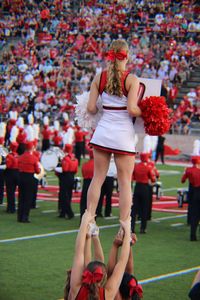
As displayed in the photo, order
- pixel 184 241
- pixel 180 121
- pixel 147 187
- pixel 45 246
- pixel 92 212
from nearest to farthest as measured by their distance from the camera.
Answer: pixel 92 212 → pixel 45 246 → pixel 184 241 → pixel 147 187 → pixel 180 121

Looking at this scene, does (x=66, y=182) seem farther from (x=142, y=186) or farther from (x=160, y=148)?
(x=160, y=148)

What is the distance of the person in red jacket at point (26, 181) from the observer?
12164 mm

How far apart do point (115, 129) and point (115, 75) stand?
39cm

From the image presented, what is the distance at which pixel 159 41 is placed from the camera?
89.9 feet

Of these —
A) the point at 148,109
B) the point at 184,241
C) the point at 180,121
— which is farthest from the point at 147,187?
the point at 180,121

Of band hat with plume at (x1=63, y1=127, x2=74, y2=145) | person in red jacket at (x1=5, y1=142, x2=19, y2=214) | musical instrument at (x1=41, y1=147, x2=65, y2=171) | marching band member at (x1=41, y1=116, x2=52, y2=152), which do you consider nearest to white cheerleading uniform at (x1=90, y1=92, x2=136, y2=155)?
person in red jacket at (x1=5, y1=142, x2=19, y2=214)

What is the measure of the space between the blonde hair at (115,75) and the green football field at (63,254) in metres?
2.19

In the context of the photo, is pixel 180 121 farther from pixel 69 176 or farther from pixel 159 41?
pixel 69 176

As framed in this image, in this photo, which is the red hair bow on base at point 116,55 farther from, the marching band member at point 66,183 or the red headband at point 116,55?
the marching band member at point 66,183

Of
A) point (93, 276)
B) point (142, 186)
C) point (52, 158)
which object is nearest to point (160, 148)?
point (52, 158)

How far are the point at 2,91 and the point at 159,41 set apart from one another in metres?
5.86

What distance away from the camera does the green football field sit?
7715 mm

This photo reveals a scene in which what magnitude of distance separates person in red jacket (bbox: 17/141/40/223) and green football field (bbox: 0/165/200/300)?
0.64 feet

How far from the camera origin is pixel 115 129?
19.5ft
